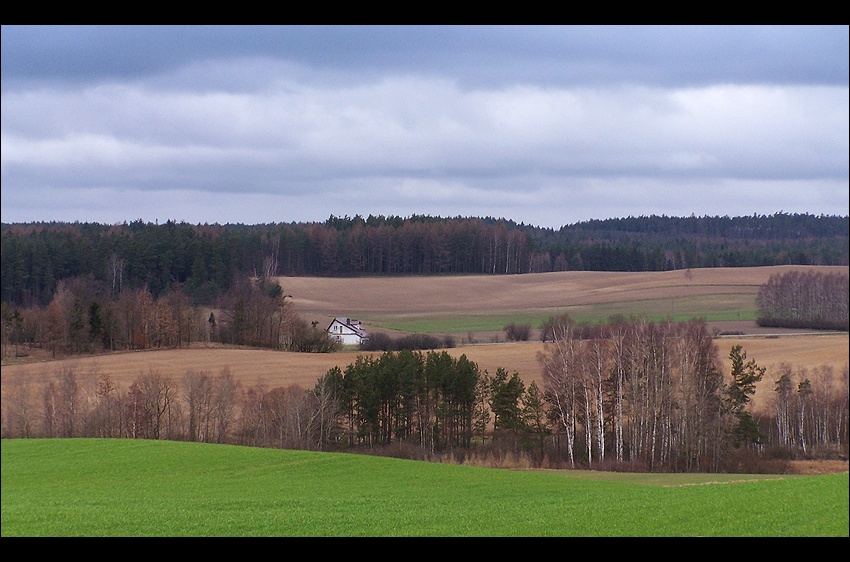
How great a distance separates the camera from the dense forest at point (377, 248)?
15.0m

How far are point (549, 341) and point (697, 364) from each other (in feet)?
19.5

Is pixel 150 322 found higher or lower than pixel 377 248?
lower

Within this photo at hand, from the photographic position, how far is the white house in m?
28.4

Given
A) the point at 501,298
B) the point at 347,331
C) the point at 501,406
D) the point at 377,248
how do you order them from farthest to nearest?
the point at 377,248 → the point at 501,298 → the point at 347,331 → the point at 501,406

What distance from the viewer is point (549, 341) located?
90.9 ft

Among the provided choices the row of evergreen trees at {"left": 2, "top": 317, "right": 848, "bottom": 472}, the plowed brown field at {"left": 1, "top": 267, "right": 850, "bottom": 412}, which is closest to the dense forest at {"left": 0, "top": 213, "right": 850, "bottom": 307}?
the plowed brown field at {"left": 1, "top": 267, "right": 850, "bottom": 412}

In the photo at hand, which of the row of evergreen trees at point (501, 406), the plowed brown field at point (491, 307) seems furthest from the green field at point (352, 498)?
the plowed brown field at point (491, 307)

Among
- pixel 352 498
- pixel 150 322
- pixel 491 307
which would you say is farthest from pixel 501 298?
pixel 352 498

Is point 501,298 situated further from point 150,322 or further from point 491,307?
point 150,322

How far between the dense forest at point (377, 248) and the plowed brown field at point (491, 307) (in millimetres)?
688

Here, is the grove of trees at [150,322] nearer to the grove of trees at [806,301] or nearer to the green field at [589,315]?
the green field at [589,315]

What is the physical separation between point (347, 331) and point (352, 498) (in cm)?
Result: 1333

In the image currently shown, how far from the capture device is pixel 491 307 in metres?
30.3
